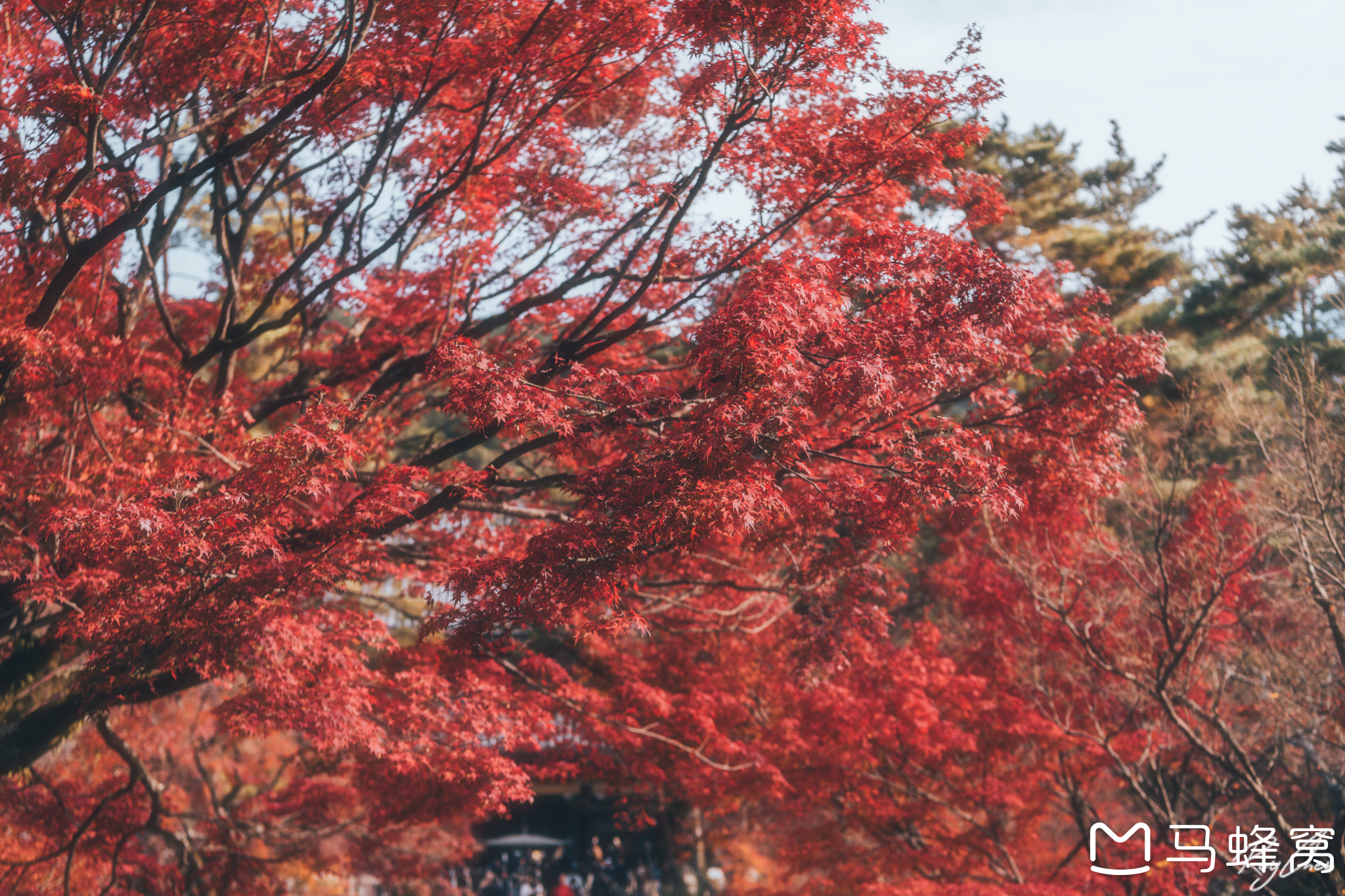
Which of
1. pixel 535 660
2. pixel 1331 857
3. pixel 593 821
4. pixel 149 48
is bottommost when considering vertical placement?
pixel 593 821

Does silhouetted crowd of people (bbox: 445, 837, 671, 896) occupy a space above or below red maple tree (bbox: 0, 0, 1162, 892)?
below

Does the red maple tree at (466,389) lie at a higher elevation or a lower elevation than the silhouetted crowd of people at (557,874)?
higher

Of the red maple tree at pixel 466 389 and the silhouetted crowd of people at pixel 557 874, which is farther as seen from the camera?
the silhouetted crowd of people at pixel 557 874

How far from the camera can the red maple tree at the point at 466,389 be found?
5.20 metres

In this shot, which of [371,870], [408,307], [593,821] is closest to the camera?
[408,307]

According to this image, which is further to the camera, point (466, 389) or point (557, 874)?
point (557, 874)

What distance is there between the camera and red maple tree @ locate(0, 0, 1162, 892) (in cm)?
520

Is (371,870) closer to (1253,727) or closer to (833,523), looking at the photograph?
(833,523)

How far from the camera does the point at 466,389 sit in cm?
522

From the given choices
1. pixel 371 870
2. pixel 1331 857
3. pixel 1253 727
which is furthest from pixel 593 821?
pixel 1331 857

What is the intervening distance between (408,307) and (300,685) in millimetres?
4136

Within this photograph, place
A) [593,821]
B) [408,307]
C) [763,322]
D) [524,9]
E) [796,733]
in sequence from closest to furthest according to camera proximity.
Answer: [763,322] < [524,9] < [408,307] < [796,733] < [593,821]

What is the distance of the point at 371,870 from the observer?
12352mm

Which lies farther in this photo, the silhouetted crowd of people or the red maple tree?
the silhouetted crowd of people
